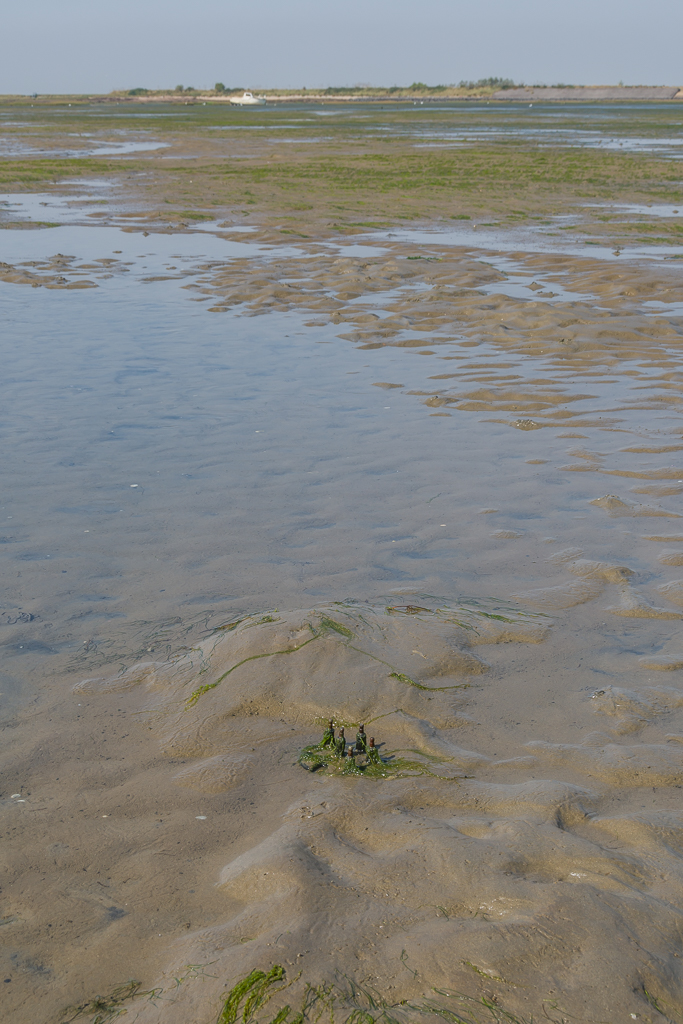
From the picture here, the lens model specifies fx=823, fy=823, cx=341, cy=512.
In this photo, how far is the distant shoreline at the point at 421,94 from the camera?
5413 inches

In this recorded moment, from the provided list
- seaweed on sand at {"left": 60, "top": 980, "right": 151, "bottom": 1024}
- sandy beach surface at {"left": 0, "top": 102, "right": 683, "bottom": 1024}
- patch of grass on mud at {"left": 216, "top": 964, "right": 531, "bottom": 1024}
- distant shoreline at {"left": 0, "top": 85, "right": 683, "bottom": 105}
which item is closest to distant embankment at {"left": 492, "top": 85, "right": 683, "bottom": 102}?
distant shoreline at {"left": 0, "top": 85, "right": 683, "bottom": 105}

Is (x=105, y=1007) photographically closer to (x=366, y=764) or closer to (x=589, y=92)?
(x=366, y=764)

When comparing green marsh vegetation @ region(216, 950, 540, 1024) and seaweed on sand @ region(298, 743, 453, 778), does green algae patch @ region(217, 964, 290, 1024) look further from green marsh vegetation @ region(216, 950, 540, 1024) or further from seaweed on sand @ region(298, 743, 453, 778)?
seaweed on sand @ region(298, 743, 453, 778)

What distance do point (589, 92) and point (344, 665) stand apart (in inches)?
6593

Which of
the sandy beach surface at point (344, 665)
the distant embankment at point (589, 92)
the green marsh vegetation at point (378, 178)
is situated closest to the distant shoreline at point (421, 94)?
the distant embankment at point (589, 92)

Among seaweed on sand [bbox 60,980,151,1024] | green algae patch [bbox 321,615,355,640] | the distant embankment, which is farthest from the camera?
the distant embankment

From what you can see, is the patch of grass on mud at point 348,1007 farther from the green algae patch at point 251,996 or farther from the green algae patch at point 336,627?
the green algae patch at point 336,627

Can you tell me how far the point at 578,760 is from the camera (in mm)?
3289

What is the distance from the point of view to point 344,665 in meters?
3.79

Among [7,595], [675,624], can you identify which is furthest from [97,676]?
[675,624]

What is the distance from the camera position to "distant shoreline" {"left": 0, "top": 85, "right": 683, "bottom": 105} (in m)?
138

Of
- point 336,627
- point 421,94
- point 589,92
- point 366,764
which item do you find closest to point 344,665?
point 336,627

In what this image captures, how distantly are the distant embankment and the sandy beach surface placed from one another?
14643 cm

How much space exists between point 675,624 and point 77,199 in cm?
2474
